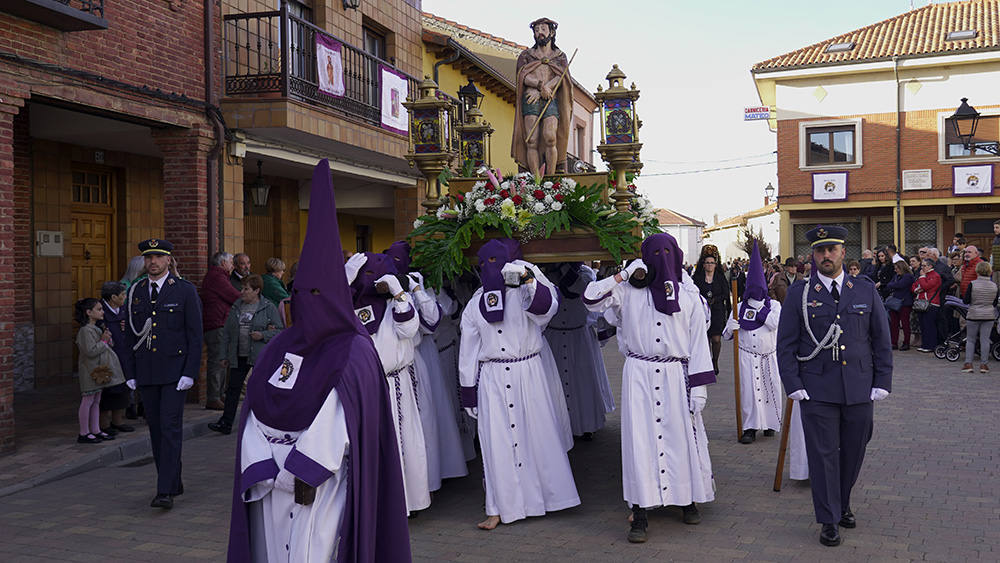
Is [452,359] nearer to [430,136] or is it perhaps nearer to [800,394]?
[430,136]

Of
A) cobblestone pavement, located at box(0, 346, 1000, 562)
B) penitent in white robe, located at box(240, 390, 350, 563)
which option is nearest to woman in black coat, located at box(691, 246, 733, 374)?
cobblestone pavement, located at box(0, 346, 1000, 562)

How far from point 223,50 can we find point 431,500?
25.9 ft

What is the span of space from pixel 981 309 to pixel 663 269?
400 inches

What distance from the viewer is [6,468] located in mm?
8148

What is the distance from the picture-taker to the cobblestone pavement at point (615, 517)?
578cm

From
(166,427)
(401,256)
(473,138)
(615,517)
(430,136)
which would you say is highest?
(473,138)

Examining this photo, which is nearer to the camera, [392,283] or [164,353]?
[392,283]

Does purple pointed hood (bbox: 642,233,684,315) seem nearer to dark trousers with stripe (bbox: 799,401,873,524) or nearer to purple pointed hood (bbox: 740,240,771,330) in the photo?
dark trousers with stripe (bbox: 799,401,873,524)

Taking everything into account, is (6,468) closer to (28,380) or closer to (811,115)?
(28,380)

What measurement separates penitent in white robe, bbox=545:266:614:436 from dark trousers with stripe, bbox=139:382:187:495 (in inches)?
150

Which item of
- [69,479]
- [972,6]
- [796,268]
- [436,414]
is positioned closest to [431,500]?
Result: [436,414]

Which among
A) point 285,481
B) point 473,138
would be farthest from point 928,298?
point 285,481

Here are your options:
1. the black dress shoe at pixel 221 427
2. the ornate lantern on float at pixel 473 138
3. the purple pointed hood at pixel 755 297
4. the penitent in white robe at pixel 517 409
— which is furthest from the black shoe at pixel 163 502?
the purple pointed hood at pixel 755 297

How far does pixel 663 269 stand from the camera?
6.35 m
